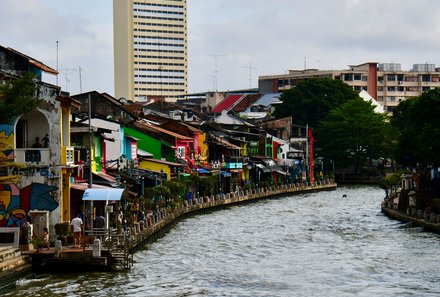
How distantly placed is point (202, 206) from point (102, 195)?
35.2 m

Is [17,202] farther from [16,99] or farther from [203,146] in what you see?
[203,146]

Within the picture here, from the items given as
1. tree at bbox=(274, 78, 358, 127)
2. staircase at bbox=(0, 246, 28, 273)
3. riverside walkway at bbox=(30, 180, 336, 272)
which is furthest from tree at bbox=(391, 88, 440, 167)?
tree at bbox=(274, 78, 358, 127)

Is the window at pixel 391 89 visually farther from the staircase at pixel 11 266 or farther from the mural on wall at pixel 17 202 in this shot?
the staircase at pixel 11 266

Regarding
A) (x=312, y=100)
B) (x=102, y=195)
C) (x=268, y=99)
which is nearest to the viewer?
(x=102, y=195)

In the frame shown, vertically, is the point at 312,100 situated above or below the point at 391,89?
below

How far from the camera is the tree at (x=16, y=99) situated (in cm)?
3978

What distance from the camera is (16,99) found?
131ft

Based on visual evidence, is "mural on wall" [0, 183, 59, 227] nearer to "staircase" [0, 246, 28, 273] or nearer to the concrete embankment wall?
"staircase" [0, 246, 28, 273]

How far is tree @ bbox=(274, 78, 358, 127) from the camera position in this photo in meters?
145

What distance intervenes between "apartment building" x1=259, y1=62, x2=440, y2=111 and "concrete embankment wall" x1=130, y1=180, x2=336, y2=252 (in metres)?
59.2

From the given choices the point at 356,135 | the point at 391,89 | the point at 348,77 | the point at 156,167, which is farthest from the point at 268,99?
the point at 156,167

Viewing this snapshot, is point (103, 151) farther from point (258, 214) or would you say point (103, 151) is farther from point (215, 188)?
point (215, 188)

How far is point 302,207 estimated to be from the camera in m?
84.1

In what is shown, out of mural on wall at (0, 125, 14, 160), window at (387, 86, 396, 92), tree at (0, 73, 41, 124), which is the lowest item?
mural on wall at (0, 125, 14, 160)
